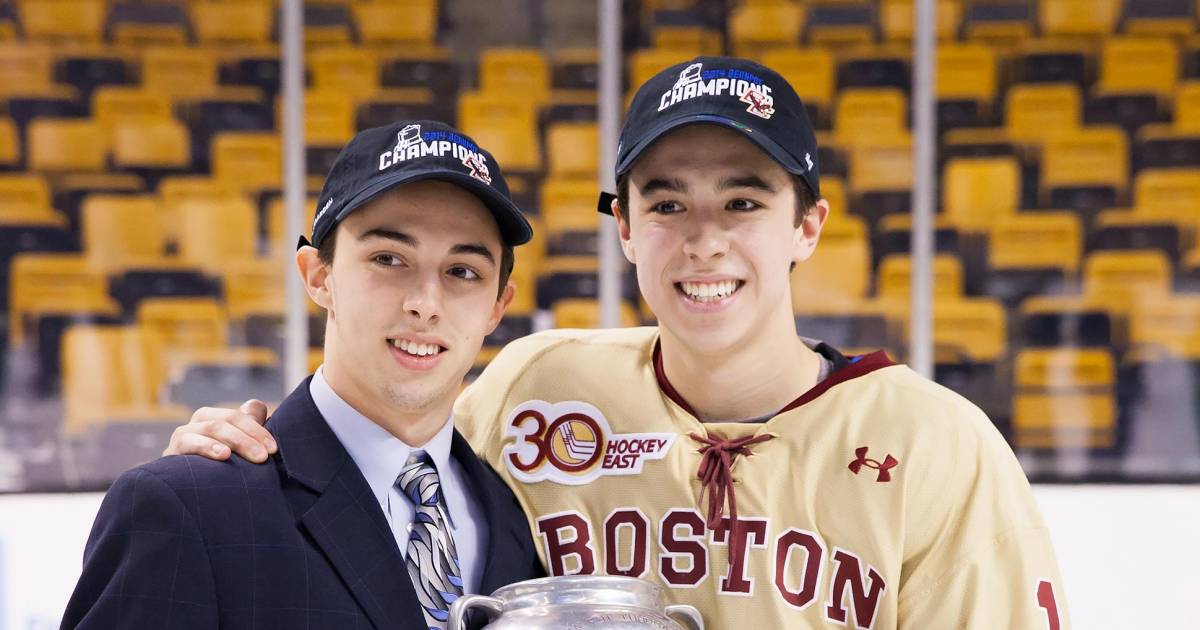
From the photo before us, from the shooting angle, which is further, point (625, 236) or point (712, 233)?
point (625, 236)

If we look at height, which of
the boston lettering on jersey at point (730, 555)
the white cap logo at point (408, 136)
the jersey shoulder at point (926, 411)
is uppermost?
the white cap logo at point (408, 136)

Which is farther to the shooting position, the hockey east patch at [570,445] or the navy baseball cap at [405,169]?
the hockey east patch at [570,445]

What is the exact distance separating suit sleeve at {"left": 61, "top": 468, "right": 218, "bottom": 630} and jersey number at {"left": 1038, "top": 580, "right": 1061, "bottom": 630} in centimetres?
106

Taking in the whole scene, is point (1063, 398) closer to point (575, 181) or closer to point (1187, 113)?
point (1187, 113)

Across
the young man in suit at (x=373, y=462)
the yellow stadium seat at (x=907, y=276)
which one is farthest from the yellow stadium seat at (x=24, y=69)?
the young man in suit at (x=373, y=462)

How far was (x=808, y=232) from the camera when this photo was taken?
1.96 meters

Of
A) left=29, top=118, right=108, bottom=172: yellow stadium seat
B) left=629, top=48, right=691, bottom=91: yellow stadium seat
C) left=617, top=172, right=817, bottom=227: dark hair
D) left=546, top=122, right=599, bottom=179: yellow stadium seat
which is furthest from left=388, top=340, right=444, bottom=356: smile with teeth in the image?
left=29, top=118, right=108, bottom=172: yellow stadium seat

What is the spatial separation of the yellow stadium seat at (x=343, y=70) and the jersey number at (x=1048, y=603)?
498 cm

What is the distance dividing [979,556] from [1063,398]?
14.2 ft

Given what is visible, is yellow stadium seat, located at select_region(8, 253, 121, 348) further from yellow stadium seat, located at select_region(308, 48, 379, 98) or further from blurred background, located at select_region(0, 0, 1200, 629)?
yellow stadium seat, located at select_region(308, 48, 379, 98)

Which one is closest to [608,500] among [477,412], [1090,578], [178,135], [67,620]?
[477,412]

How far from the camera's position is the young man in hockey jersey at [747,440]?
169 centimetres

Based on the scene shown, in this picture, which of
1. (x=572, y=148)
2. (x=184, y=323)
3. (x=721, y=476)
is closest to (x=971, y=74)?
(x=572, y=148)

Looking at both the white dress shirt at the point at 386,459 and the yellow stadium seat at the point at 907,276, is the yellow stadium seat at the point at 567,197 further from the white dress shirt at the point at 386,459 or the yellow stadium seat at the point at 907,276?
the white dress shirt at the point at 386,459
